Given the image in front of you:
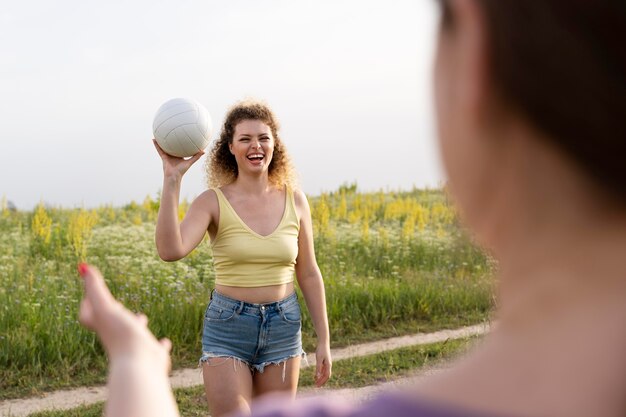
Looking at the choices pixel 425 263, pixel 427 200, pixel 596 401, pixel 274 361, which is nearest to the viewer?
pixel 596 401

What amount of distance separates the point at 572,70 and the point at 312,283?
4.05 m

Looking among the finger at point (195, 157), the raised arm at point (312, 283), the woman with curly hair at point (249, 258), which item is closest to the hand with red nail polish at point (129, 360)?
the woman with curly hair at point (249, 258)

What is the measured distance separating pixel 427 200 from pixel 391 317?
40.3ft

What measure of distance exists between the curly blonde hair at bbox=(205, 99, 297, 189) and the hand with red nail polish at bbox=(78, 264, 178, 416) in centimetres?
374

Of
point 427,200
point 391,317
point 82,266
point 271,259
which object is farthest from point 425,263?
point 82,266

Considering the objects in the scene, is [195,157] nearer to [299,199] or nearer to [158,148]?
[158,148]

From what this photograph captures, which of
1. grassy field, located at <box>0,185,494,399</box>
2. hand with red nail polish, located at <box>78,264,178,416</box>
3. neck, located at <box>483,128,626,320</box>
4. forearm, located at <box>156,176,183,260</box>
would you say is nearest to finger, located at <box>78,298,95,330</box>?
hand with red nail polish, located at <box>78,264,178,416</box>

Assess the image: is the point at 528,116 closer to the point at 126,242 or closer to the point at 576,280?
the point at 576,280

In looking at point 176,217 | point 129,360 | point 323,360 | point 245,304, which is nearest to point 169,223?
point 176,217

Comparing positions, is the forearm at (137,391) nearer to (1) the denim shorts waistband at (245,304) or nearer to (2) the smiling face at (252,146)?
(1) the denim shorts waistband at (245,304)

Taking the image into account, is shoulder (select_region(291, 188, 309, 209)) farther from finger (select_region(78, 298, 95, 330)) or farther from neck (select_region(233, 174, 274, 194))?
finger (select_region(78, 298, 95, 330))

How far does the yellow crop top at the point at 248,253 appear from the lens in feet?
14.1

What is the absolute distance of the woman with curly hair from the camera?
4.13 m

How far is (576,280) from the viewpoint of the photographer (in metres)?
0.63
